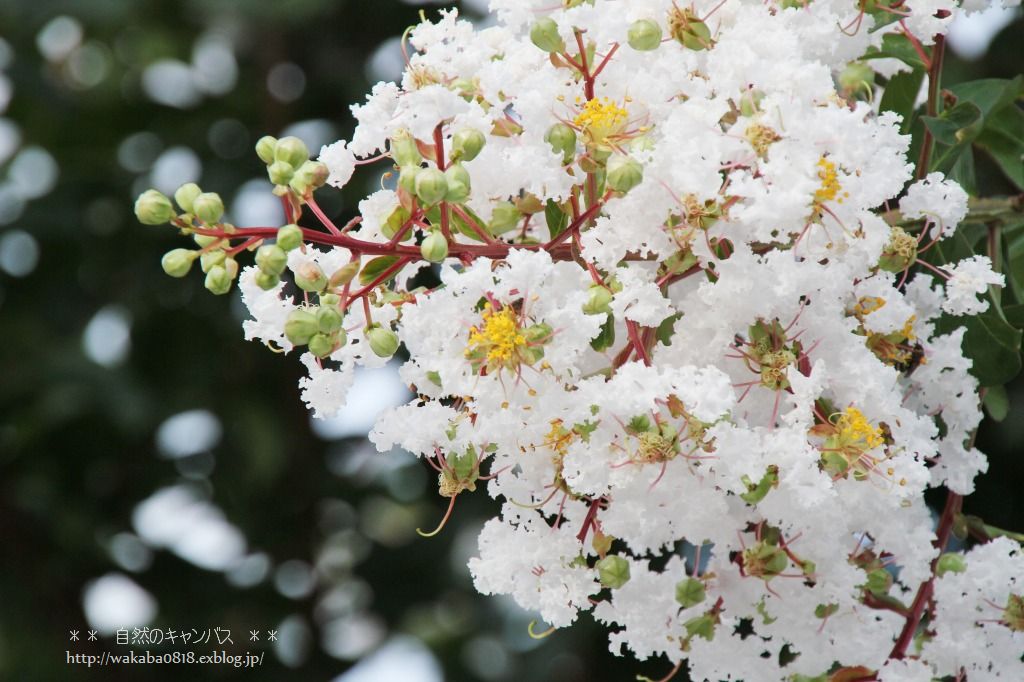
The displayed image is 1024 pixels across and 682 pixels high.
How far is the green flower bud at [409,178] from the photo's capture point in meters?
0.86

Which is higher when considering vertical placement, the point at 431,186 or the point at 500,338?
the point at 431,186

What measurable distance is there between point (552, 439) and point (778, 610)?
0.27m

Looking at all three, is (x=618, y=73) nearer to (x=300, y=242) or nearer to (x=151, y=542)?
(x=300, y=242)

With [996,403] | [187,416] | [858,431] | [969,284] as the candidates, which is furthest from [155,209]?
[187,416]

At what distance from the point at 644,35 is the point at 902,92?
1.53ft

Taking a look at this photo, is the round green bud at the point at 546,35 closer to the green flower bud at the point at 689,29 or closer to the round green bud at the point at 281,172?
the green flower bud at the point at 689,29

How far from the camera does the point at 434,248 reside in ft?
2.81

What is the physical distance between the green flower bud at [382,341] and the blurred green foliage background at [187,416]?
54.7 inches

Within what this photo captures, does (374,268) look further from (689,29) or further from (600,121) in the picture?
(689,29)

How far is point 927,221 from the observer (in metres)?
1.01

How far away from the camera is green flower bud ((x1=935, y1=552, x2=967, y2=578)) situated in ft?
3.61

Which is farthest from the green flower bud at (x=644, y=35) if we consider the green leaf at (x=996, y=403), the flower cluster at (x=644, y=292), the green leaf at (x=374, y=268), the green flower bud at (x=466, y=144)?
the green leaf at (x=996, y=403)

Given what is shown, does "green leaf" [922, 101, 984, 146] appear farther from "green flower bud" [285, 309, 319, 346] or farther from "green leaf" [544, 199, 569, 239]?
"green flower bud" [285, 309, 319, 346]

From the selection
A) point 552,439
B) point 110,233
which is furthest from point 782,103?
point 110,233
